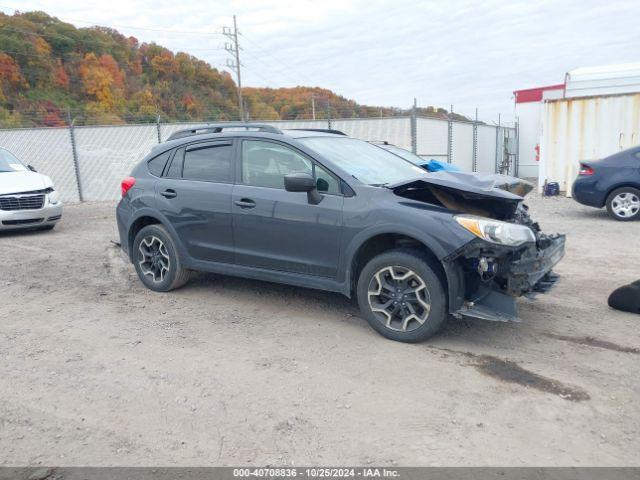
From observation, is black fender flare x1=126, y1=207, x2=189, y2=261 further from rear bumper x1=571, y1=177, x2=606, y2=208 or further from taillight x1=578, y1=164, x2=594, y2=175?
taillight x1=578, y1=164, x2=594, y2=175

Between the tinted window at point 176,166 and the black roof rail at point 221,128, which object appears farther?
the tinted window at point 176,166

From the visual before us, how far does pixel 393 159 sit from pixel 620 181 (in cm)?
661

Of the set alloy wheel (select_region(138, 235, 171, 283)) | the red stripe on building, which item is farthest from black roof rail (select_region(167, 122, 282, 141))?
the red stripe on building

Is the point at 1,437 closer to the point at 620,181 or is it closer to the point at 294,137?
the point at 294,137

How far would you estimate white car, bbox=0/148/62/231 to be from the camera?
9.72m

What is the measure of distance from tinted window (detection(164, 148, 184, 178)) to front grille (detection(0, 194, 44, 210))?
209 inches

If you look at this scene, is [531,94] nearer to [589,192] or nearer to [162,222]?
[589,192]

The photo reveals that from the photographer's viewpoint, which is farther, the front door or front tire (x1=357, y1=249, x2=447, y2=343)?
the front door

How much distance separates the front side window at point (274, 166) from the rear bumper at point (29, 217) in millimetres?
6333

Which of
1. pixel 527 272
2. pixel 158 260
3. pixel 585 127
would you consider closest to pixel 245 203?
pixel 158 260

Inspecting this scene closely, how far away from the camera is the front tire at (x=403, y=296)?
4254 millimetres

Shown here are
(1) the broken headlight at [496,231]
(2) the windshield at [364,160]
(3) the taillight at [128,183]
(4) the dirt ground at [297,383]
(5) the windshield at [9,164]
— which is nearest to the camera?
(4) the dirt ground at [297,383]

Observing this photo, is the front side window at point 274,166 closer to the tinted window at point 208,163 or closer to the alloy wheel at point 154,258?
the tinted window at point 208,163

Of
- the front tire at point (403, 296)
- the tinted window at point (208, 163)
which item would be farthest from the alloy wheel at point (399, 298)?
the tinted window at point (208, 163)
